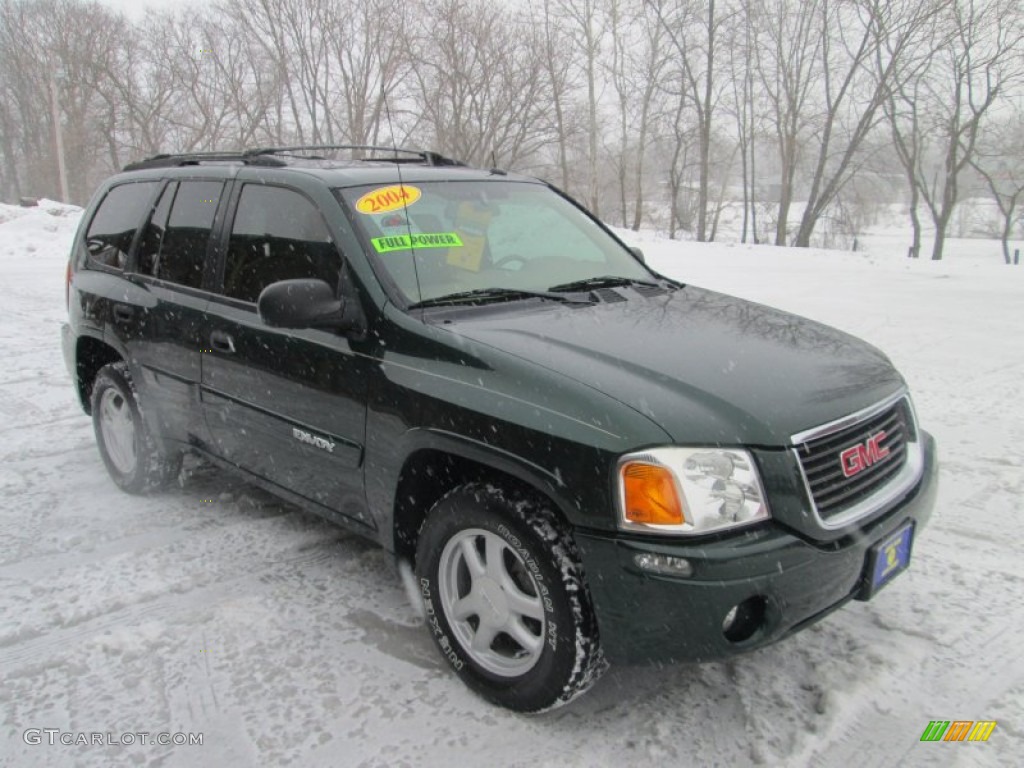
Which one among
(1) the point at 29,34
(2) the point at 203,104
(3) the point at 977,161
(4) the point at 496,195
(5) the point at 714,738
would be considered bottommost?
(5) the point at 714,738

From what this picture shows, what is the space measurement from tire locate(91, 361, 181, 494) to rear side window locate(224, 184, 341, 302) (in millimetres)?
1205

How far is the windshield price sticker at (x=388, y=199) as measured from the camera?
307 centimetres

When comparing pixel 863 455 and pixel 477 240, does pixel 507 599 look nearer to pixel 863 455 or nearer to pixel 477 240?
pixel 863 455

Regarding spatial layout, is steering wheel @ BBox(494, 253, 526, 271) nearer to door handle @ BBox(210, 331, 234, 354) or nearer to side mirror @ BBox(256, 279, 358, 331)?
side mirror @ BBox(256, 279, 358, 331)

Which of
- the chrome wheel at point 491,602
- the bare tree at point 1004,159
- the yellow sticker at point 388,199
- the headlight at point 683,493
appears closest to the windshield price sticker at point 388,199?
the yellow sticker at point 388,199

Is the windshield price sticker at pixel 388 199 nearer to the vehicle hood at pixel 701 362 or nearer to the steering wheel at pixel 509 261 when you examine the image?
the steering wheel at pixel 509 261

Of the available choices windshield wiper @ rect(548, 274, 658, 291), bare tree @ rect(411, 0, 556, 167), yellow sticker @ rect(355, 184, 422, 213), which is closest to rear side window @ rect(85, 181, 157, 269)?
yellow sticker @ rect(355, 184, 422, 213)

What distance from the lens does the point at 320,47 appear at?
36188mm

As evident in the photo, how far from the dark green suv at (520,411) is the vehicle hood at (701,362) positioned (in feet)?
0.04

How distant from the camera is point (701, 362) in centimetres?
249

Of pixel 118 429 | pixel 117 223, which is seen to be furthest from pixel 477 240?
pixel 118 429

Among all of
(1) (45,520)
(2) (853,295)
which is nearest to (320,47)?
(2) (853,295)

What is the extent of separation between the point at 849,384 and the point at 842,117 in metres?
34.9

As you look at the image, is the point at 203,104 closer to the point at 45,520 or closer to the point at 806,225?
the point at 806,225
